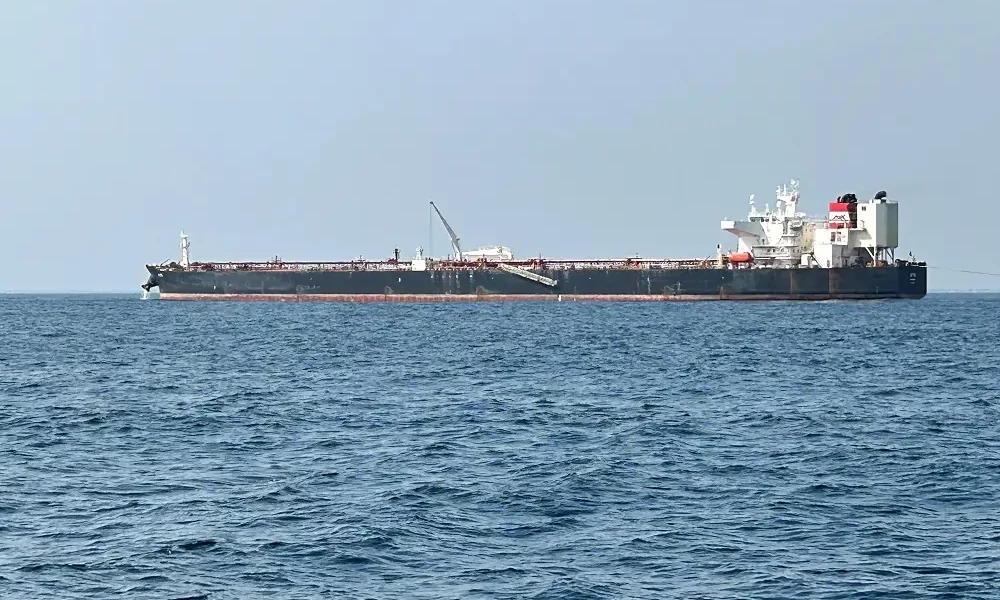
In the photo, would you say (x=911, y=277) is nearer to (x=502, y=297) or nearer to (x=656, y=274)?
(x=656, y=274)

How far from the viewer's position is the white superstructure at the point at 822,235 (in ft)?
290

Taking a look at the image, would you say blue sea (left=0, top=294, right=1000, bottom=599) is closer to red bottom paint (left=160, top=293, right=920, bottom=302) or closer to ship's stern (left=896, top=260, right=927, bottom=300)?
ship's stern (left=896, top=260, right=927, bottom=300)

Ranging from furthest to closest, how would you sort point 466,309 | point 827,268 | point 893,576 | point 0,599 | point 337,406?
point 466,309 < point 827,268 < point 337,406 < point 893,576 < point 0,599

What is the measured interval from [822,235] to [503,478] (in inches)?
2865

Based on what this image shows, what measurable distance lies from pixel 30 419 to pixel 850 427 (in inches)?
771

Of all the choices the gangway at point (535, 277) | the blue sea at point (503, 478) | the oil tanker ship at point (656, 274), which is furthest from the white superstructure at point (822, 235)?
the blue sea at point (503, 478)

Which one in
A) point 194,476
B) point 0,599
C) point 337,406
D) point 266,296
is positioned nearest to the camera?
point 0,599

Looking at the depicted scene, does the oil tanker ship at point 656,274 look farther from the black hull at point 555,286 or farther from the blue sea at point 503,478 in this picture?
the blue sea at point 503,478

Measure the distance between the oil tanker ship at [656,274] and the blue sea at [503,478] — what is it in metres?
44.3

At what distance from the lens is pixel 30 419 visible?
28797 mm

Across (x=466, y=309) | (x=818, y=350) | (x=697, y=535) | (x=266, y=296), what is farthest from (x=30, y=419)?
(x=266, y=296)

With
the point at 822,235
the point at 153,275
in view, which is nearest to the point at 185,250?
the point at 153,275

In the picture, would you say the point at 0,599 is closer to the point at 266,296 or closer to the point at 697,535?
the point at 697,535

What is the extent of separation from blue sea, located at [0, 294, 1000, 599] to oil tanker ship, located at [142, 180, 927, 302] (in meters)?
44.3
